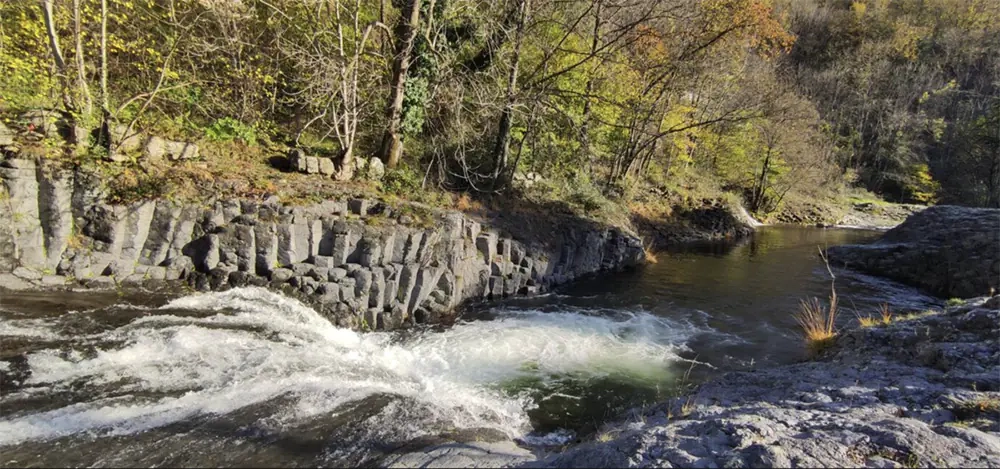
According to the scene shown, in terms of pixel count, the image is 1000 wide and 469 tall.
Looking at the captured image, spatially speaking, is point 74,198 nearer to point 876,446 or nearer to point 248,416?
point 248,416

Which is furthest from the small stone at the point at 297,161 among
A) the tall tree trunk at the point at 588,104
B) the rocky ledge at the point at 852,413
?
the rocky ledge at the point at 852,413

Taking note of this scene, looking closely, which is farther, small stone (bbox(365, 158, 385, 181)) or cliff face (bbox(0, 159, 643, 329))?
small stone (bbox(365, 158, 385, 181))

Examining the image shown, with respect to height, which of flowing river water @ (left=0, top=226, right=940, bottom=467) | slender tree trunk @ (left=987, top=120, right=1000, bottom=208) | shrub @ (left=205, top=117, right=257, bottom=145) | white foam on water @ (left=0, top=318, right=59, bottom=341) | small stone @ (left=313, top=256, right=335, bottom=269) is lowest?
flowing river water @ (left=0, top=226, right=940, bottom=467)

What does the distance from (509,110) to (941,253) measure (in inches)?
557

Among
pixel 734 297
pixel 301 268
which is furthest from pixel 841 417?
pixel 734 297

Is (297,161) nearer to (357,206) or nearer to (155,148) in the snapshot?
(357,206)

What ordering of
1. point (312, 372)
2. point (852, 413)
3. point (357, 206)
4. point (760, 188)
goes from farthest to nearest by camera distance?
1. point (760, 188)
2. point (357, 206)
3. point (312, 372)
4. point (852, 413)

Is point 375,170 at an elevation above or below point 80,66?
below

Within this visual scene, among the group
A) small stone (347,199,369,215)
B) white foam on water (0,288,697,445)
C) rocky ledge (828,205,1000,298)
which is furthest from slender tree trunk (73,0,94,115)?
rocky ledge (828,205,1000,298)

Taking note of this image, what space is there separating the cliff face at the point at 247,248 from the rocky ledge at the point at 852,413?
16.5 ft

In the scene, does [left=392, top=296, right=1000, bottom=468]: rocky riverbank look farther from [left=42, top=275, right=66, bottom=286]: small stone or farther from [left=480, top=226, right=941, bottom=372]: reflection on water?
[left=42, top=275, right=66, bottom=286]: small stone

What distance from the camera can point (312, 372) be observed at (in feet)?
18.2

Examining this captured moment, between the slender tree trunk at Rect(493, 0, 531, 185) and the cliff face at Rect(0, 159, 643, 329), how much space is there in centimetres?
376

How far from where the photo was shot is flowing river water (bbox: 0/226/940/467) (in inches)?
155
